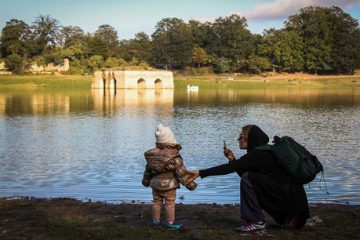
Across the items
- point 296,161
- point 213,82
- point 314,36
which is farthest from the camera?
point 314,36

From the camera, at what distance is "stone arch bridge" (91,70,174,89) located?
8044 cm

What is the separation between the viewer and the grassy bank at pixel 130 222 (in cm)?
613

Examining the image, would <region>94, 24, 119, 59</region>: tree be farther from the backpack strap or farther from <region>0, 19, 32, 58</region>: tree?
the backpack strap

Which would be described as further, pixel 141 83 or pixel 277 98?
pixel 141 83

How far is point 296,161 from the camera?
585cm

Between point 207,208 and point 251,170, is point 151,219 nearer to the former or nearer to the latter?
point 207,208

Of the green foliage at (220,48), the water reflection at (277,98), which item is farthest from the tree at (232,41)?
the water reflection at (277,98)

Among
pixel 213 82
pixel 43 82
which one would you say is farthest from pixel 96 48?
pixel 213 82

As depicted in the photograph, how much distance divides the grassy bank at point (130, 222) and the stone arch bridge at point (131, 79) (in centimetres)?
7230

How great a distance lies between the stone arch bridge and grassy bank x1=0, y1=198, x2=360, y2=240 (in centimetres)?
7230

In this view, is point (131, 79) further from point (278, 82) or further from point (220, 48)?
point (220, 48)

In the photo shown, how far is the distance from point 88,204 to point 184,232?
9.26 feet

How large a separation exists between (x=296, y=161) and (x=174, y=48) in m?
105

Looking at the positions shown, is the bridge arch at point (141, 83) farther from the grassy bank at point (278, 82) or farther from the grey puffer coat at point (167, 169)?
the grey puffer coat at point (167, 169)
